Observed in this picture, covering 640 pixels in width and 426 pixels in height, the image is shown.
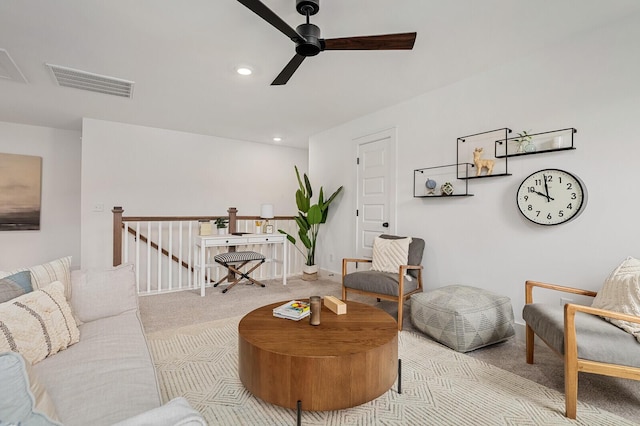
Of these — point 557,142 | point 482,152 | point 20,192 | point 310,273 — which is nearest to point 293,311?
point 482,152

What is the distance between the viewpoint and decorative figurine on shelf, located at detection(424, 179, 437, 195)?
3391 millimetres

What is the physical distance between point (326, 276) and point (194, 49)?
3.67 m

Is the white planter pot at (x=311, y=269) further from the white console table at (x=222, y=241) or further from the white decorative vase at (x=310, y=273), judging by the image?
the white console table at (x=222, y=241)

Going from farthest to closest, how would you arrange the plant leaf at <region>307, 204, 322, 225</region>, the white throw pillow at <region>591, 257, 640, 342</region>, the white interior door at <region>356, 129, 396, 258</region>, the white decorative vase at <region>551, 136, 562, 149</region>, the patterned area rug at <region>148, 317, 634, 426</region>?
the plant leaf at <region>307, 204, 322, 225</region>
the white interior door at <region>356, 129, 396, 258</region>
the white decorative vase at <region>551, 136, 562, 149</region>
the white throw pillow at <region>591, 257, 640, 342</region>
the patterned area rug at <region>148, 317, 634, 426</region>

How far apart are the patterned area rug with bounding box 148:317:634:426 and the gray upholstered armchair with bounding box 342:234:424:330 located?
0.58 metres

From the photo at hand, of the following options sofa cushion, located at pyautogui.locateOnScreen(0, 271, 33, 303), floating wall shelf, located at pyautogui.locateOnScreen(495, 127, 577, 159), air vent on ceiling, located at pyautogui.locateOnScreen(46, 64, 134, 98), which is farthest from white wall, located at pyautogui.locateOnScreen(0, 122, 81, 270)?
floating wall shelf, located at pyautogui.locateOnScreen(495, 127, 577, 159)

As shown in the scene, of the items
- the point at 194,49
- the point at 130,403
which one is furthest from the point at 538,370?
the point at 194,49

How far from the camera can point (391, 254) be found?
Result: 11.1ft

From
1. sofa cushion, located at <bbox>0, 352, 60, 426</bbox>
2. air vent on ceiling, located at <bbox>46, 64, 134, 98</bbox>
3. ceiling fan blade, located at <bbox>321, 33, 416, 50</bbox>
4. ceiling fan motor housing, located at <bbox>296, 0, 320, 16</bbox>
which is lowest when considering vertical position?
sofa cushion, located at <bbox>0, 352, 60, 426</bbox>

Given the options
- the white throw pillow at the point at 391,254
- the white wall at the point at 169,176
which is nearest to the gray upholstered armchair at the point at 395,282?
the white throw pillow at the point at 391,254

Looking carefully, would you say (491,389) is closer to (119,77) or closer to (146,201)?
(119,77)

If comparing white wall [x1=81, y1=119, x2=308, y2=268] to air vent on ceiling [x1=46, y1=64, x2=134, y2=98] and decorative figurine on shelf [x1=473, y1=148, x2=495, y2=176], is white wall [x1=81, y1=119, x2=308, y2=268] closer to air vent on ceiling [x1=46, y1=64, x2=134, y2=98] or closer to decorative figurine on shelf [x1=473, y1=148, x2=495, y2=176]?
air vent on ceiling [x1=46, y1=64, x2=134, y2=98]

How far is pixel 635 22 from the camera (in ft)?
7.13

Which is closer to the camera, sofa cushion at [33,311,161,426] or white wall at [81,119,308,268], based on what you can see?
sofa cushion at [33,311,161,426]
